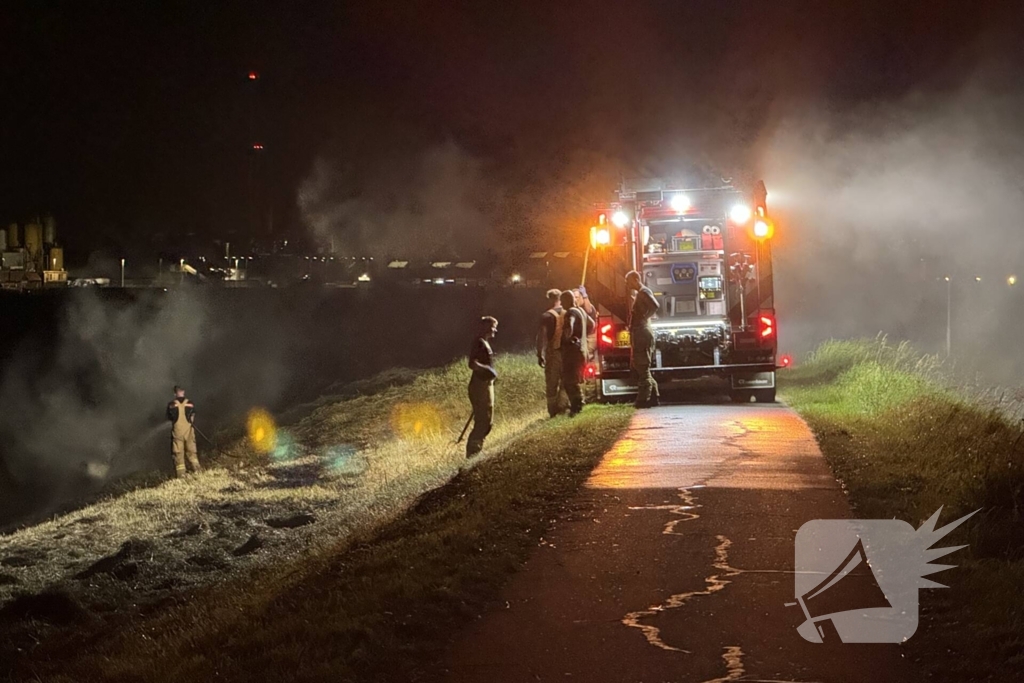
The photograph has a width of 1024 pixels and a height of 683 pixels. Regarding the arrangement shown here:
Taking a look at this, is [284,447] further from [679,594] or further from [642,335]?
[679,594]

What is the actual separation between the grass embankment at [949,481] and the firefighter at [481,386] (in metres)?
3.79

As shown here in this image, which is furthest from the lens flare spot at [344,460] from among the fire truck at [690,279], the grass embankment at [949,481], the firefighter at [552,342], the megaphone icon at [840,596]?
the megaphone icon at [840,596]

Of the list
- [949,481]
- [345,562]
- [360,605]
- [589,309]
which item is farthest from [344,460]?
[360,605]

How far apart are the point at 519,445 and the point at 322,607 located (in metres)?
5.29

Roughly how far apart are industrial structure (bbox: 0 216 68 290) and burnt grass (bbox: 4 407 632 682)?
47670 mm

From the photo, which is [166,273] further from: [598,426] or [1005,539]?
[1005,539]

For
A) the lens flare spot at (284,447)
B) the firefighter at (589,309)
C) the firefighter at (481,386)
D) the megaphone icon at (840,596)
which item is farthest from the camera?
the lens flare spot at (284,447)

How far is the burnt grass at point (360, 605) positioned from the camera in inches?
222

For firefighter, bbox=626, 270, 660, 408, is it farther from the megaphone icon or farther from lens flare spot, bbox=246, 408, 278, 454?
lens flare spot, bbox=246, 408, 278, 454

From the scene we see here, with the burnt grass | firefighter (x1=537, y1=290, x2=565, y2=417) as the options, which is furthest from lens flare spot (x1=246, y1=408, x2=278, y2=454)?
the burnt grass

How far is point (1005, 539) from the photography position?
6973 millimetres

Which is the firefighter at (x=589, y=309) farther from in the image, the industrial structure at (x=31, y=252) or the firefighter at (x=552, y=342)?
the industrial structure at (x=31, y=252)

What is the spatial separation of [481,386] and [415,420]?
5980 millimetres

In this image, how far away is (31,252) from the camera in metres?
57.8
